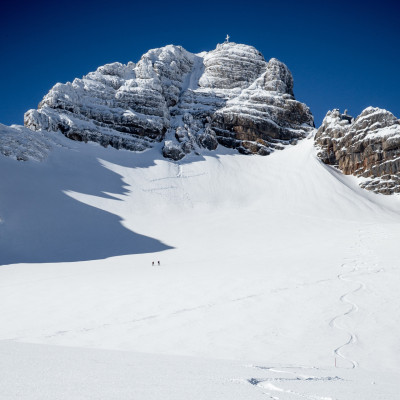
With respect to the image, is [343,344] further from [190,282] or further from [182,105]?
[182,105]

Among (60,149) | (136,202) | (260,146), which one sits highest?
(260,146)

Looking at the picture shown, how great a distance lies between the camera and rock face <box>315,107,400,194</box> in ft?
249

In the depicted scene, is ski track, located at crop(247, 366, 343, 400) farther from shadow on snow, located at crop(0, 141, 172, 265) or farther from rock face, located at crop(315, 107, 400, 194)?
rock face, located at crop(315, 107, 400, 194)

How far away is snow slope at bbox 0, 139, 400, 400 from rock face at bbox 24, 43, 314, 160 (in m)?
8.40

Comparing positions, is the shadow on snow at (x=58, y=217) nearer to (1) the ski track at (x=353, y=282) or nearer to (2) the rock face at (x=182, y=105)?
(2) the rock face at (x=182, y=105)

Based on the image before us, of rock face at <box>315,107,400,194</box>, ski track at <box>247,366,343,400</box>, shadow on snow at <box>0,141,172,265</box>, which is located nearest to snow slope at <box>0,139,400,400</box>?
ski track at <box>247,366,343,400</box>

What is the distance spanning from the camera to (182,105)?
94.2 m

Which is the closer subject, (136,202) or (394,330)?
(394,330)

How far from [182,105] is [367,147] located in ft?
155

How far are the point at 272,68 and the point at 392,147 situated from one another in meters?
41.9

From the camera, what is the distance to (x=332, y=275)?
2277 centimetres

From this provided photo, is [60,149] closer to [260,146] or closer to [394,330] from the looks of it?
[260,146]

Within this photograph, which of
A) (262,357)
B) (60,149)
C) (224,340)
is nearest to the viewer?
(262,357)

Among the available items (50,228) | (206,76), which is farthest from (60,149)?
(206,76)
